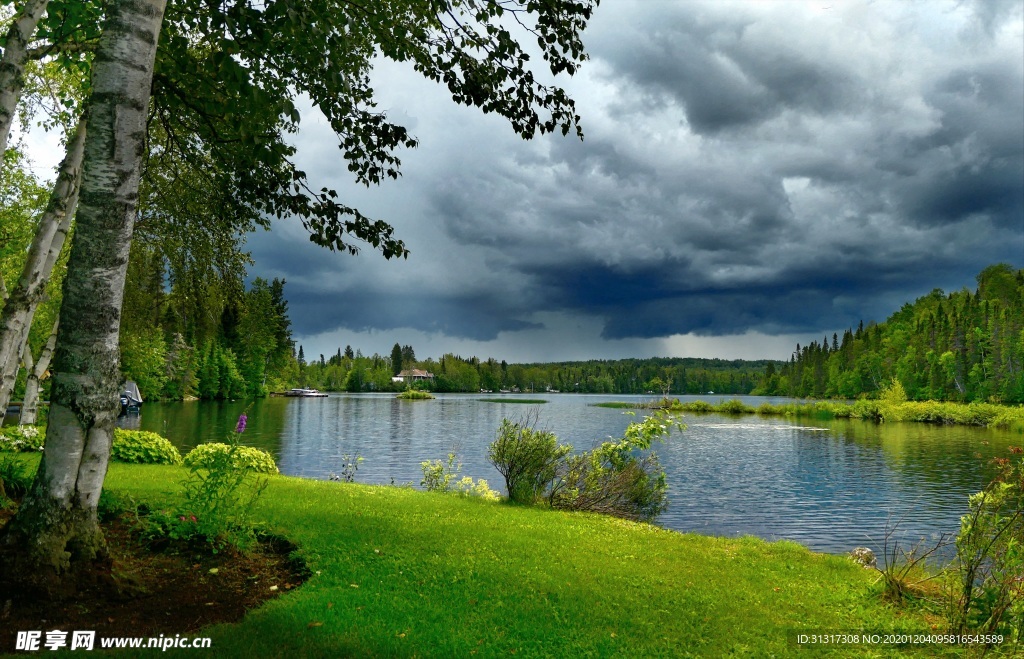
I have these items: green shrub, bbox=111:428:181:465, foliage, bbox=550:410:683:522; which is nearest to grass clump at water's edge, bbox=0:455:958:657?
foliage, bbox=550:410:683:522

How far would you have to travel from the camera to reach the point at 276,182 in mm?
6738

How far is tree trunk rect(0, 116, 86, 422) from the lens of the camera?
26.9 feet

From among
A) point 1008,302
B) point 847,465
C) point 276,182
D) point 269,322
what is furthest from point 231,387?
point 1008,302

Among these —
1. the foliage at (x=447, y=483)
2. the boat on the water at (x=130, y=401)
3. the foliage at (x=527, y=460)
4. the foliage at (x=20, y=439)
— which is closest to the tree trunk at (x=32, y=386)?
the foliage at (x=20, y=439)

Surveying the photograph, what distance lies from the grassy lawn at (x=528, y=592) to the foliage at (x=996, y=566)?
0.71 meters

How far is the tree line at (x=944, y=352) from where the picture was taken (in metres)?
74.9

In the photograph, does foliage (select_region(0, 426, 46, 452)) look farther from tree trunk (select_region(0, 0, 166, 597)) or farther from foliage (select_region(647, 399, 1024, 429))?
foliage (select_region(647, 399, 1024, 429))

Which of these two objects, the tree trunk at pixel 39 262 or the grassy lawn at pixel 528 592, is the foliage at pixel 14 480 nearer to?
the grassy lawn at pixel 528 592

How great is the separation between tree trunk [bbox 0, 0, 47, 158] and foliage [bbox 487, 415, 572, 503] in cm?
1035

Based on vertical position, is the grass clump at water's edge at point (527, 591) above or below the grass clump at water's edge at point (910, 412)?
above

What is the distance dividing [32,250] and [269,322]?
245ft

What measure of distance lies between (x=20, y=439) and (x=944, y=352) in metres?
108

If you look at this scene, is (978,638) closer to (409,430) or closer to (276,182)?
(276,182)

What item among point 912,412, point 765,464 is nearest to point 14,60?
point 765,464
